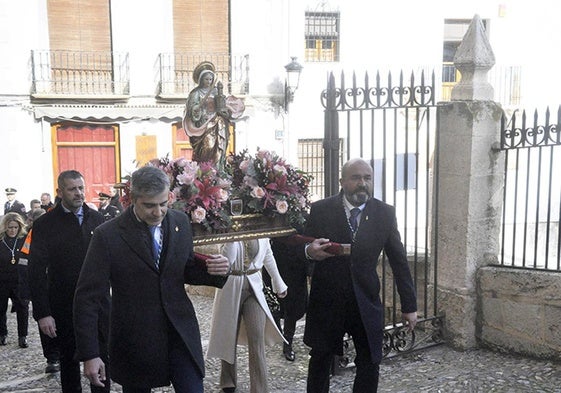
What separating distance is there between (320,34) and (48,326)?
48.9ft

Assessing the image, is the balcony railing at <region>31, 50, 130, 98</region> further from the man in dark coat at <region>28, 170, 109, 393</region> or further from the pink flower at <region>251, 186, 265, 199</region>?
the pink flower at <region>251, 186, 265, 199</region>

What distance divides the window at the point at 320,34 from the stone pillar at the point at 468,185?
12330 millimetres

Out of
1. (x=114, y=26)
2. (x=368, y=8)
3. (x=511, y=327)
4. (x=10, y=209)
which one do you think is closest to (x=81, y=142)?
(x=114, y=26)

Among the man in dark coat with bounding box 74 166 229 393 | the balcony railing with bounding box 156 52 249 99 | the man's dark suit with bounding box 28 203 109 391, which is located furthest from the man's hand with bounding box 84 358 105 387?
the balcony railing with bounding box 156 52 249 99

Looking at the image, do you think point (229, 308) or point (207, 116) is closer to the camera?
point (229, 308)

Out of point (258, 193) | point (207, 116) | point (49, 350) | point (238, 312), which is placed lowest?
point (49, 350)

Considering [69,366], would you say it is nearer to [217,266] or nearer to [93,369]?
[93,369]

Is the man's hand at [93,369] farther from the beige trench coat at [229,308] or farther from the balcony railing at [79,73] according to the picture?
the balcony railing at [79,73]

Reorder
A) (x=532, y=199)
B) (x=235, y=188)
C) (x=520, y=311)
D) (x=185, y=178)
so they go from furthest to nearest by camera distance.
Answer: (x=532, y=199), (x=520, y=311), (x=235, y=188), (x=185, y=178)

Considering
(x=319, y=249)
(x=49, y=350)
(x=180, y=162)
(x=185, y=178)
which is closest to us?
(x=319, y=249)

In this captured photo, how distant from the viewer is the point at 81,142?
54.7ft

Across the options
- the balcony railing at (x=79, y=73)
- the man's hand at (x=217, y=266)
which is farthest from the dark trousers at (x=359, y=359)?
the balcony railing at (x=79, y=73)

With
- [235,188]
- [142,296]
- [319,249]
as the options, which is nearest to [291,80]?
[235,188]

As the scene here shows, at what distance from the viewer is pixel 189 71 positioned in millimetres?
17219
